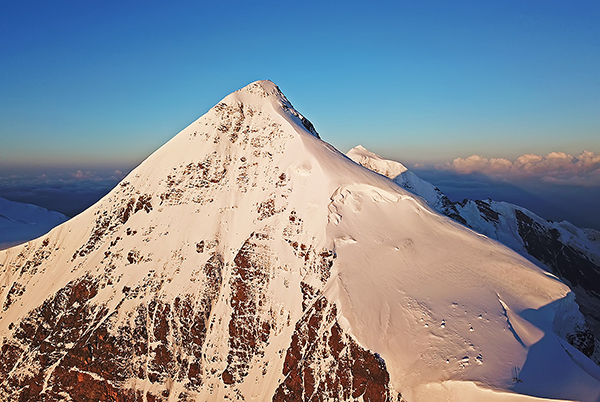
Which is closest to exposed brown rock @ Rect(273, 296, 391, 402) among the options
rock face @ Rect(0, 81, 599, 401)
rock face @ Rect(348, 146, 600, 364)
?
rock face @ Rect(0, 81, 599, 401)

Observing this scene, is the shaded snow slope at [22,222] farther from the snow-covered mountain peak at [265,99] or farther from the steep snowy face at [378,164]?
the steep snowy face at [378,164]

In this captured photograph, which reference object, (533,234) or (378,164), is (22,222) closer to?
(378,164)

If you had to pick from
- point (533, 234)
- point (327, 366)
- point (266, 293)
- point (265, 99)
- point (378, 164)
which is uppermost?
point (265, 99)

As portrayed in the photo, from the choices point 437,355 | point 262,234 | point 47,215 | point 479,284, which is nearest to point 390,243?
point 479,284

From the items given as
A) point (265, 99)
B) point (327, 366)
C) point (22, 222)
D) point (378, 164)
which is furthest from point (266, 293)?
point (22, 222)

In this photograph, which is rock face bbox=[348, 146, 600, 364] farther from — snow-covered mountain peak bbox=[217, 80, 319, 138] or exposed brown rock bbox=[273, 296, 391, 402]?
exposed brown rock bbox=[273, 296, 391, 402]

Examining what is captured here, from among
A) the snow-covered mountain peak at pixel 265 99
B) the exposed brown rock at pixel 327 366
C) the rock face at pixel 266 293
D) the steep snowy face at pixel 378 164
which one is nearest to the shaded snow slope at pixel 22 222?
the rock face at pixel 266 293
